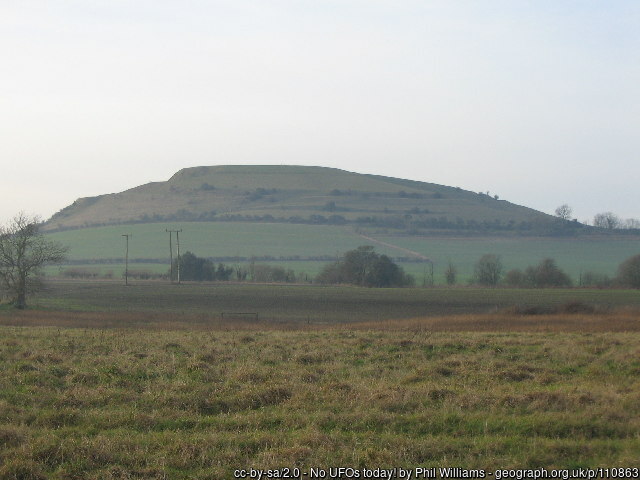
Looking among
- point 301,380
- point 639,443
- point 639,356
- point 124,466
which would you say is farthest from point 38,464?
point 639,356

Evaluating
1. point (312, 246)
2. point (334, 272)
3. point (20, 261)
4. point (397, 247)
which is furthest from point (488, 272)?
point (20, 261)

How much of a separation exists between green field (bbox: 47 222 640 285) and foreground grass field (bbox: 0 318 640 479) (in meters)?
104

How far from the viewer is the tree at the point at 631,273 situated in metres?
84.9

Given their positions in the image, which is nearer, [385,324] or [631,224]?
[385,324]

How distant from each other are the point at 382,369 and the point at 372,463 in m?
7.51

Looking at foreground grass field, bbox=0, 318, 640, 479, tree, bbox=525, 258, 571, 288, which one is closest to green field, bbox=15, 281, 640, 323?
tree, bbox=525, 258, 571, 288

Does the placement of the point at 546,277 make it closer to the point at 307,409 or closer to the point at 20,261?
the point at 20,261

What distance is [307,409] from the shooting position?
12.1m

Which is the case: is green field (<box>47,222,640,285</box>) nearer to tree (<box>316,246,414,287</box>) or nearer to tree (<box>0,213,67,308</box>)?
tree (<box>316,246,414,287</box>)

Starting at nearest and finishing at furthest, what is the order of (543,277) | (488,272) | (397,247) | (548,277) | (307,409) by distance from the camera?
(307,409) → (548,277) → (543,277) → (488,272) → (397,247)

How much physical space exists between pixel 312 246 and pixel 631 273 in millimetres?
72628

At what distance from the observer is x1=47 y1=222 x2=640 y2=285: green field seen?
13212cm

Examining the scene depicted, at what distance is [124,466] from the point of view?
925 cm

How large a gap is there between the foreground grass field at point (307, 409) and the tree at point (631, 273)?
→ 71.4m
